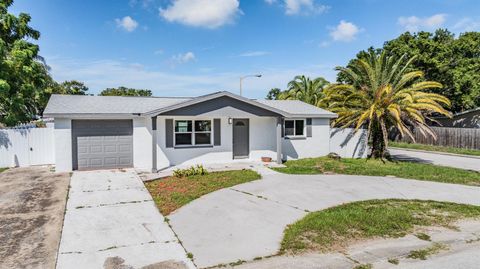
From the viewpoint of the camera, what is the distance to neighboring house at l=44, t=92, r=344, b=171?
13086mm

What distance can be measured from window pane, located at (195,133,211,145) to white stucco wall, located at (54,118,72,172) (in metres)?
5.64

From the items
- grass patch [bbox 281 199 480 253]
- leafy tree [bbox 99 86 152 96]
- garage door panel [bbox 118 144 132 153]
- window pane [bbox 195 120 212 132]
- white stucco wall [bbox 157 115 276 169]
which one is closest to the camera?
grass patch [bbox 281 199 480 253]

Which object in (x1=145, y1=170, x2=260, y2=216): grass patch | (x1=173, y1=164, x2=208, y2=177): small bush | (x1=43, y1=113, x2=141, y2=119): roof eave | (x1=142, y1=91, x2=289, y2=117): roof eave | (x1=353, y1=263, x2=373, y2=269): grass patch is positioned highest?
(x1=142, y1=91, x2=289, y2=117): roof eave

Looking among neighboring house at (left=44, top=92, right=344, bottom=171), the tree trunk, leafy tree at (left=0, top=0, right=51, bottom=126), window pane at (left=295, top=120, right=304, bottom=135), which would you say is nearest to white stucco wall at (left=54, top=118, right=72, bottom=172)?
neighboring house at (left=44, top=92, right=344, bottom=171)

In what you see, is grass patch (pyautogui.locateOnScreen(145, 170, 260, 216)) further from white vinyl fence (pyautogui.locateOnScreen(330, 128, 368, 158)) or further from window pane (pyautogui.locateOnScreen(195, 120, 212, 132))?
white vinyl fence (pyautogui.locateOnScreen(330, 128, 368, 158))

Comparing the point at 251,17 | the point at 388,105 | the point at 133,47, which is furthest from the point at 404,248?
the point at 133,47

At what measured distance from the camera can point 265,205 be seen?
8.44 m

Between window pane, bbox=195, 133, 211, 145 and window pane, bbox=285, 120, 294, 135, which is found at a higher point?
window pane, bbox=285, 120, 294, 135

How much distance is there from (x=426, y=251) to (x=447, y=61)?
2851 centimetres

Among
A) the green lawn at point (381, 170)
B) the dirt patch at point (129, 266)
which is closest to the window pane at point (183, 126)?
the green lawn at point (381, 170)

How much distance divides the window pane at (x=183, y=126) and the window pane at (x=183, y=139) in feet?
0.82

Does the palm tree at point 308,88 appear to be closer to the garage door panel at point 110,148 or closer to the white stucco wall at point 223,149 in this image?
the white stucco wall at point 223,149

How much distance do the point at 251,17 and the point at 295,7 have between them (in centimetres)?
414

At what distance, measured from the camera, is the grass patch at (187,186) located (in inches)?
343
